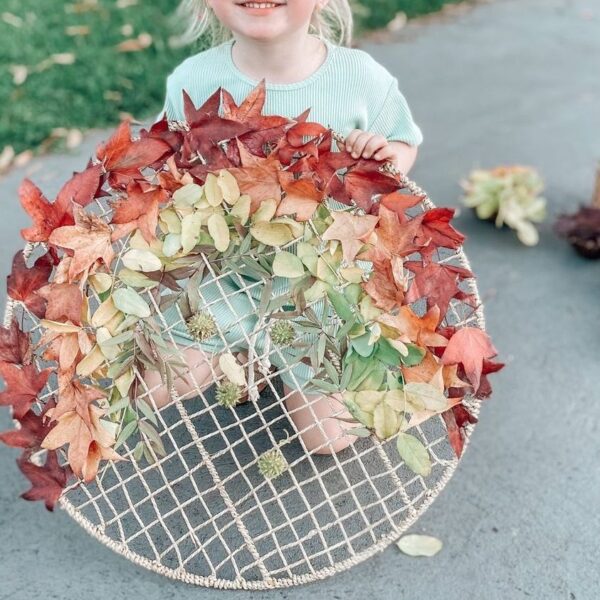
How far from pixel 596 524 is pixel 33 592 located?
964 mm

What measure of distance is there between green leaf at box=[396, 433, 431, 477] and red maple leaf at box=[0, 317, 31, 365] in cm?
56

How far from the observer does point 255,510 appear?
1.45m

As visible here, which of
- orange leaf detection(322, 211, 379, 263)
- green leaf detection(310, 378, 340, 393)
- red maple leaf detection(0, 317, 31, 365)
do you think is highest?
orange leaf detection(322, 211, 379, 263)

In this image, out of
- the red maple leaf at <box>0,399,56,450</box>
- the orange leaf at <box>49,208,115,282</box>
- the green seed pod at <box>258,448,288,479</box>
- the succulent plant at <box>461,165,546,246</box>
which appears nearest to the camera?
the orange leaf at <box>49,208,115,282</box>

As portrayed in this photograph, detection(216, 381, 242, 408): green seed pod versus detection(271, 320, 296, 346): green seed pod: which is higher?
detection(271, 320, 296, 346): green seed pod

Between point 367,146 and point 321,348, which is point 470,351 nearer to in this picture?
point 321,348

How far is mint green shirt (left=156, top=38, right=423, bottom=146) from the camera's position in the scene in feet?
4.78

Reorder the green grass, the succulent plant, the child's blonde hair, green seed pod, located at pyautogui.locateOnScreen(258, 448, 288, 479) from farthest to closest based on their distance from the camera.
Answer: the green grass
the succulent plant
the child's blonde hair
green seed pod, located at pyautogui.locateOnScreen(258, 448, 288, 479)

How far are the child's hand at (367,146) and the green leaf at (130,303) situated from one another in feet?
1.27

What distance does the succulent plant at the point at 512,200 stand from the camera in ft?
7.00

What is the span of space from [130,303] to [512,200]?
1.29 meters

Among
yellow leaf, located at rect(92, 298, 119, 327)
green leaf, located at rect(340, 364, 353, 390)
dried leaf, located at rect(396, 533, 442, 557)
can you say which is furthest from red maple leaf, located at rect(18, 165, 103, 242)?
dried leaf, located at rect(396, 533, 442, 557)

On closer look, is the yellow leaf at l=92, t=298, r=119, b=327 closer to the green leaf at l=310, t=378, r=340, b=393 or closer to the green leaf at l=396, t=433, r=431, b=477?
the green leaf at l=310, t=378, r=340, b=393

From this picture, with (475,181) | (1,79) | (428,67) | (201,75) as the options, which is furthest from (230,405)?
(428,67)
